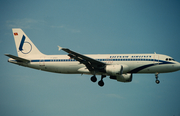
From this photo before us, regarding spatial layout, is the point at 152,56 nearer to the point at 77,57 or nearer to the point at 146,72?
the point at 146,72

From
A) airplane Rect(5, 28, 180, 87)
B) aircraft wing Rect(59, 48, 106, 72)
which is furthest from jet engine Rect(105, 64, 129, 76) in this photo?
aircraft wing Rect(59, 48, 106, 72)

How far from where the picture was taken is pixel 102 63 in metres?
38.7

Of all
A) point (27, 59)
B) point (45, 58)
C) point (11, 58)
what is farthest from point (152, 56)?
point (11, 58)

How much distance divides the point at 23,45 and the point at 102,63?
16.7 metres

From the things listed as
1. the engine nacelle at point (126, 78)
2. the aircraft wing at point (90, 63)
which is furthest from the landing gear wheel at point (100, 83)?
the aircraft wing at point (90, 63)

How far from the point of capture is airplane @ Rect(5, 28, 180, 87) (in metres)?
38.9

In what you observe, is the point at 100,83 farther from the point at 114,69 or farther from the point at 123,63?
the point at 123,63

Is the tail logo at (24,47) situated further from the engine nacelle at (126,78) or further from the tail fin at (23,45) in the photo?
the engine nacelle at (126,78)

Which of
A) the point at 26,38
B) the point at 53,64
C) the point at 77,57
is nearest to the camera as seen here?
the point at 77,57

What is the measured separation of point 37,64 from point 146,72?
18.9 meters

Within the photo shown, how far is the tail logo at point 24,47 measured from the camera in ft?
148

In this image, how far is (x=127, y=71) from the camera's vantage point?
39781 mm

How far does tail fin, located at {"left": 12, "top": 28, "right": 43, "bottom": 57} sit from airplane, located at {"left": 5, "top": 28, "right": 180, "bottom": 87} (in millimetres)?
316

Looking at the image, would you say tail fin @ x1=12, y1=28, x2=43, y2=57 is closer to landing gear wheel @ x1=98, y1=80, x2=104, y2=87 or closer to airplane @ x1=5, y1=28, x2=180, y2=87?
airplane @ x1=5, y1=28, x2=180, y2=87
